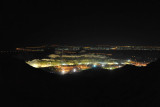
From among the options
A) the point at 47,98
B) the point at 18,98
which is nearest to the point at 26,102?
the point at 18,98

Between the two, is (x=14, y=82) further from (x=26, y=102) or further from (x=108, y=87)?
(x=108, y=87)

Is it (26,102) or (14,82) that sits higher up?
(14,82)

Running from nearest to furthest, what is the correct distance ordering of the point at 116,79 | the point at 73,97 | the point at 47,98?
the point at 47,98
the point at 73,97
the point at 116,79

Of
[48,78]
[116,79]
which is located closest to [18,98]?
[48,78]

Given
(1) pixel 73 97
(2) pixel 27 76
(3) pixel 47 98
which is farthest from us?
(2) pixel 27 76

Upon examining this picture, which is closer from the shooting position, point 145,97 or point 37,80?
point 145,97

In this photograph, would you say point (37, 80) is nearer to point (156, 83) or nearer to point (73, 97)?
point (73, 97)
